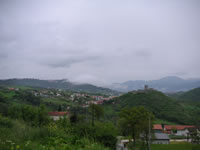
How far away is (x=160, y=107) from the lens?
7375 cm

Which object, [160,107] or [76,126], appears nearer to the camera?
A: [76,126]

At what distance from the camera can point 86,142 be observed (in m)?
4.90

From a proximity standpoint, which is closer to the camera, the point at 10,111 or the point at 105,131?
the point at 105,131

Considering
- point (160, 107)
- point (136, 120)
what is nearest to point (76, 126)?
point (136, 120)

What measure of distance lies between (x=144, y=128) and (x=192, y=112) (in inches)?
2658

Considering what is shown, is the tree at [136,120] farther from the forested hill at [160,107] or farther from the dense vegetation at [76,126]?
the forested hill at [160,107]

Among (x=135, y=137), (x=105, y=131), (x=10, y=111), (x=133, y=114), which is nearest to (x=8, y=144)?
(x=105, y=131)

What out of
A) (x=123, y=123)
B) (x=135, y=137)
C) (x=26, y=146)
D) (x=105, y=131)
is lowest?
(x=135, y=137)

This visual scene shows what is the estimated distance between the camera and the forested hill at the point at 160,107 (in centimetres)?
6900

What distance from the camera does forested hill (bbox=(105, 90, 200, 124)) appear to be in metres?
69.0

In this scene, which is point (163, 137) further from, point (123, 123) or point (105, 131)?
point (105, 131)

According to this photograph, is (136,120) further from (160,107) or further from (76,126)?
(160,107)

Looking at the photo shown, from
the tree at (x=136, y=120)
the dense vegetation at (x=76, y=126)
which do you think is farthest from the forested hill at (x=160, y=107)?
the tree at (x=136, y=120)

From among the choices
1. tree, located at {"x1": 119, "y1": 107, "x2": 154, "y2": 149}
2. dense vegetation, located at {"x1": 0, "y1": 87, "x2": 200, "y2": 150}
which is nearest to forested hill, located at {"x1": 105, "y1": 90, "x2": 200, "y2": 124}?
dense vegetation, located at {"x1": 0, "y1": 87, "x2": 200, "y2": 150}
